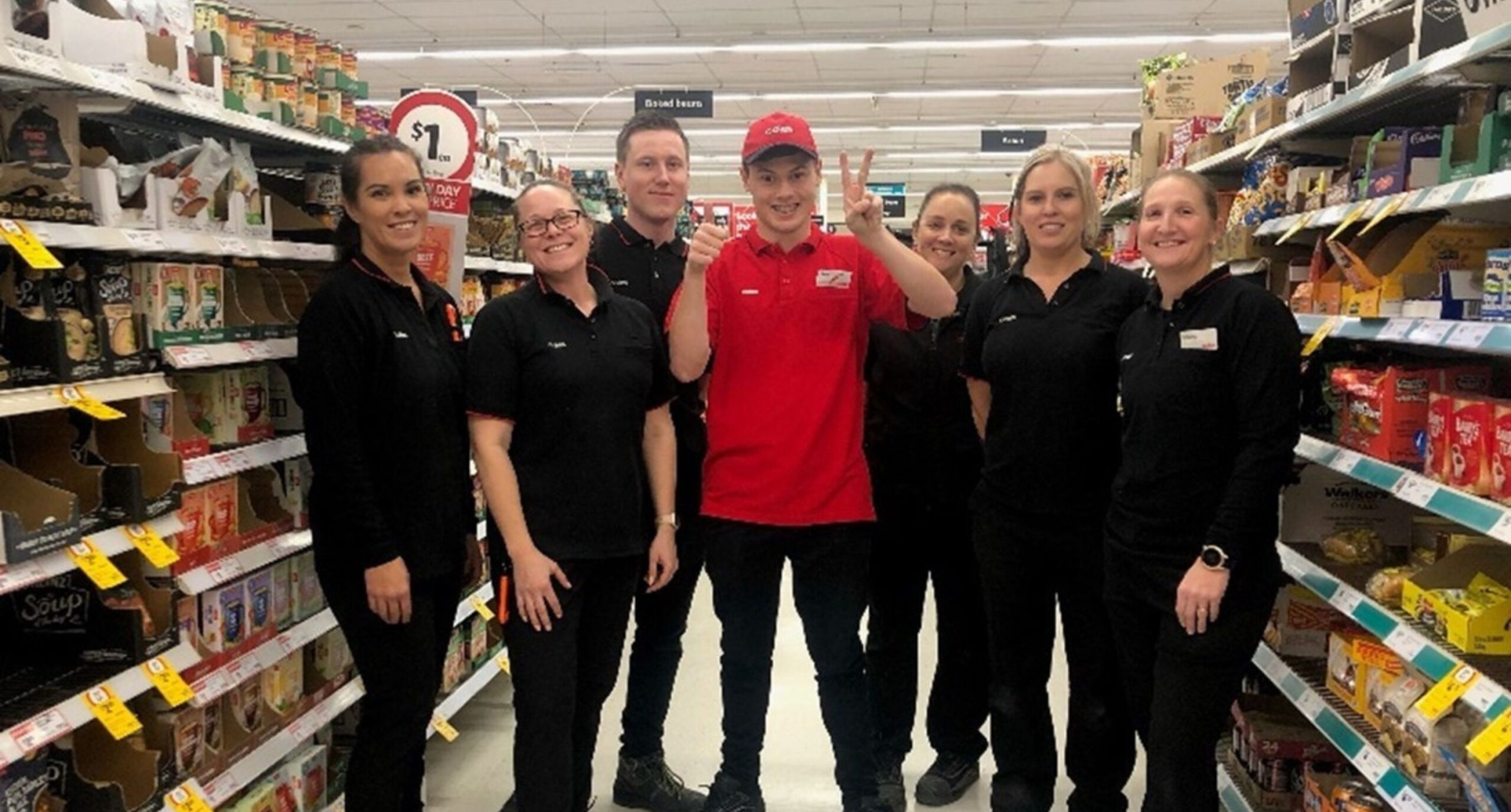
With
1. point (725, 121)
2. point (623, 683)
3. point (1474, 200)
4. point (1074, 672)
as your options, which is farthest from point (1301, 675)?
point (725, 121)

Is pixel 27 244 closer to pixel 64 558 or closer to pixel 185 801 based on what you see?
pixel 64 558

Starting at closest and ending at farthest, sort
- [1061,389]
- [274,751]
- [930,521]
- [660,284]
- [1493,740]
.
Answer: [1493,740] < [1061,389] < [274,751] < [660,284] < [930,521]

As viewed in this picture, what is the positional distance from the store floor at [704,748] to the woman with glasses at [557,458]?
3.57 ft

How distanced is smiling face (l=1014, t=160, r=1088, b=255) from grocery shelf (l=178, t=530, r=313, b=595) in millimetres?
2030

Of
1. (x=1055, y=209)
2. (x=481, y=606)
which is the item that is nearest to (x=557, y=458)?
(x=1055, y=209)

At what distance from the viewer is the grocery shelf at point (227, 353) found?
2.44m

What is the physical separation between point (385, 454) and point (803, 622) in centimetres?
112

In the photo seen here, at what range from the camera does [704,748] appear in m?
3.98

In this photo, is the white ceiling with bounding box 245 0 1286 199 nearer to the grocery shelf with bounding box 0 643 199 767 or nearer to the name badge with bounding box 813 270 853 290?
the name badge with bounding box 813 270 853 290

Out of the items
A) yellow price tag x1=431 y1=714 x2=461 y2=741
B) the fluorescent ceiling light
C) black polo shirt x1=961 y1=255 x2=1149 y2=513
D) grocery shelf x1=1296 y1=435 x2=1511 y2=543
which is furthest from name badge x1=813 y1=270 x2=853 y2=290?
the fluorescent ceiling light

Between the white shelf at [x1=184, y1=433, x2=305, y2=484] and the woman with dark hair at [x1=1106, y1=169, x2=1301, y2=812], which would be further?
the white shelf at [x1=184, y1=433, x2=305, y2=484]

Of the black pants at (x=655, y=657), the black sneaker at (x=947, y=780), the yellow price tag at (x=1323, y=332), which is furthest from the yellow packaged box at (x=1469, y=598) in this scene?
the black pants at (x=655, y=657)

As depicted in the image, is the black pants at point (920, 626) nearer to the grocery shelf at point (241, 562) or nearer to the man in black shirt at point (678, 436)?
the man in black shirt at point (678, 436)

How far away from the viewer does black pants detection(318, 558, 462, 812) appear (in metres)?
2.50
